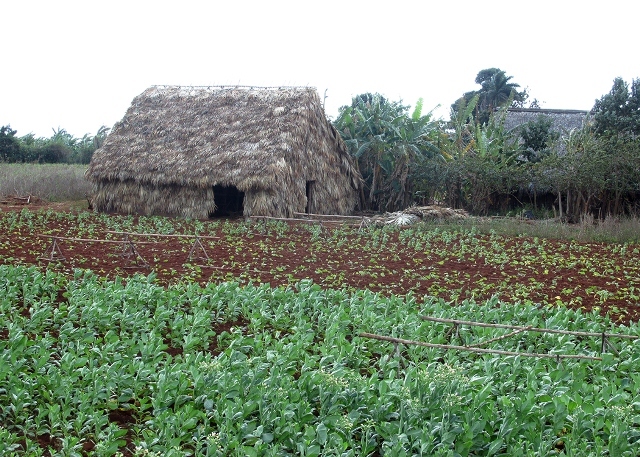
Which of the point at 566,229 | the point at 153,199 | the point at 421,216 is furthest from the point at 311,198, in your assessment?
the point at 566,229

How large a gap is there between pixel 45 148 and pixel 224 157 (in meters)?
18.3

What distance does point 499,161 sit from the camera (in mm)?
20344

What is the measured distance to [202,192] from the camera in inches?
690

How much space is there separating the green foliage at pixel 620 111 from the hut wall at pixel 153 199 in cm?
1159

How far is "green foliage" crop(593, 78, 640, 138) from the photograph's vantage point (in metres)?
19.5

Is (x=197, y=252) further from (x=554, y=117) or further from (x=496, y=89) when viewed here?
(x=496, y=89)

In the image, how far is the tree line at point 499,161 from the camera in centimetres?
1695

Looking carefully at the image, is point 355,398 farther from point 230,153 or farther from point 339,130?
point 339,130

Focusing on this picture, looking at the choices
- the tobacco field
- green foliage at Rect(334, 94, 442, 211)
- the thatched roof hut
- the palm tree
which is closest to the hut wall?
the thatched roof hut

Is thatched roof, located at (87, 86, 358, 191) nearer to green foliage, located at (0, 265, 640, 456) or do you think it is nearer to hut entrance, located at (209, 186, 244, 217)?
hut entrance, located at (209, 186, 244, 217)

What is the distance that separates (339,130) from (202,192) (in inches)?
226

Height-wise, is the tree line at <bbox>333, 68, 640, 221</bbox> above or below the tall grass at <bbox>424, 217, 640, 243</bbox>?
above

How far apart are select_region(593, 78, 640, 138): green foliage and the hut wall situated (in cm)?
1159

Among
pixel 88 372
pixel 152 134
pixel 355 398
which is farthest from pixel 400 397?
pixel 152 134
